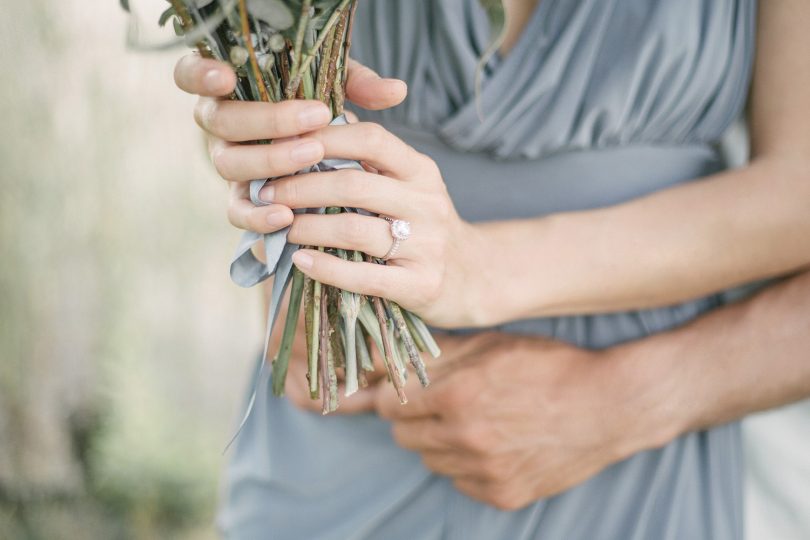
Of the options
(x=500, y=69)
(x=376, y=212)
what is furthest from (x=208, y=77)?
(x=500, y=69)

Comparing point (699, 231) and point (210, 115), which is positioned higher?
point (210, 115)

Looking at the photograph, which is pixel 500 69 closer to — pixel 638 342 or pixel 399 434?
pixel 638 342

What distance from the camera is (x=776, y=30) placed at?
101cm

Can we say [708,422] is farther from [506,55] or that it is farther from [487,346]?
[506,55]

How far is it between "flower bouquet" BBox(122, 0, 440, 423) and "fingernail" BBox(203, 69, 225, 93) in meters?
0.02

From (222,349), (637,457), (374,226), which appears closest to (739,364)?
(637,457)

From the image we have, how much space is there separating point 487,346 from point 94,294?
2743 mm

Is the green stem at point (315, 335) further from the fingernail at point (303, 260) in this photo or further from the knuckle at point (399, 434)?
the knuckle at point (399, 434)

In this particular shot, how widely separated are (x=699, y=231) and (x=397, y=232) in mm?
462

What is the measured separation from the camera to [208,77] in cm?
68

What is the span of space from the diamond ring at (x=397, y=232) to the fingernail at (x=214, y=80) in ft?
0.70

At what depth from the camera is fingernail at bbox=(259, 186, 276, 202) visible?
2.52ft

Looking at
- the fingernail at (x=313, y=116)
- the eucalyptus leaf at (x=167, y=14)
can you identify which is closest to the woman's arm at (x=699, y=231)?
the fingernail at (x=313, y=116)

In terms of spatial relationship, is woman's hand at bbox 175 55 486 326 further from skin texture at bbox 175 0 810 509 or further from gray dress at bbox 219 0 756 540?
gray dress at bbox 219 0 756 540
